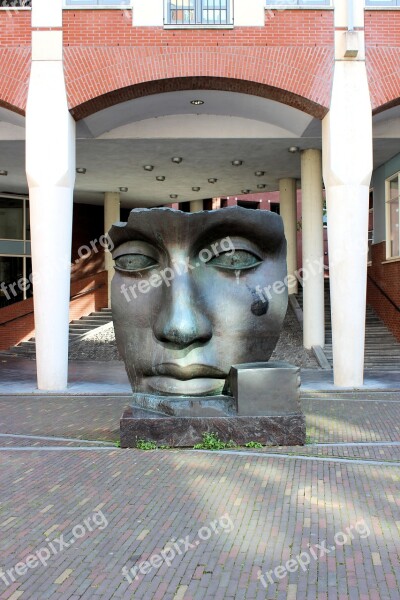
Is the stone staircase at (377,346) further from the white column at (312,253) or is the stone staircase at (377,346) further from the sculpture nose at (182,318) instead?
the sculpture nose at (182,318)

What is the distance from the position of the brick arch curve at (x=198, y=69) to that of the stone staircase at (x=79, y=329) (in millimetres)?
10456

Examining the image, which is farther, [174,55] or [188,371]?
[174,55]

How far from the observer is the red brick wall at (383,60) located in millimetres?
13352

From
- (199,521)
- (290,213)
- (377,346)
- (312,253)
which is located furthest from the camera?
(290,213)

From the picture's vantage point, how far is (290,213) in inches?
907

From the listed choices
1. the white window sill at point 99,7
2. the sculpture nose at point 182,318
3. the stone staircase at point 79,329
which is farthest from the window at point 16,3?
the stone staircase at point 79,329

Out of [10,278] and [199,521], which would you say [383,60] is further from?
[10,278]

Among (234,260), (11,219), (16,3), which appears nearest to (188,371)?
(234,260)

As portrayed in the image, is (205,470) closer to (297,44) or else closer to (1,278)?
(297,44)

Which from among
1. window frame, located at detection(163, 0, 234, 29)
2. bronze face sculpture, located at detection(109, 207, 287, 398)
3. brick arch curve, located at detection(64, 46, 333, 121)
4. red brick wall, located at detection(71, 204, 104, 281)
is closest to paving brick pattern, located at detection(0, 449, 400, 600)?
bronze face sculpture, located at detection(109, 207, 287, 398)

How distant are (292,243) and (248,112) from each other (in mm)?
8577

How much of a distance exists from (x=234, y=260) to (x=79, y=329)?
53.4 feet

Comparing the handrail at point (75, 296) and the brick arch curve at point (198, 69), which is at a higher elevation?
the brick arch curve at point (198, 69)

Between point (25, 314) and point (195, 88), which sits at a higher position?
point (195, 88)
